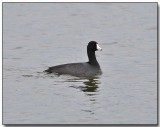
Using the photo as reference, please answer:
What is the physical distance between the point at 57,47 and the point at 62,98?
764 cm

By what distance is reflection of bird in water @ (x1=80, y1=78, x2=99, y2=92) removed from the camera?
1930 cm

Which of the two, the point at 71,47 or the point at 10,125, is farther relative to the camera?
the point at 71,47

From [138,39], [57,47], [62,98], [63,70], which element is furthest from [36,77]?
[138,39]

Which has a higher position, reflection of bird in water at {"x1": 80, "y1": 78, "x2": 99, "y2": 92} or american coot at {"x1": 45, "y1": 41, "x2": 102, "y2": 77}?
american coot at {"x1": 45, "y1": 41, "x2": 102, "y2": 77}

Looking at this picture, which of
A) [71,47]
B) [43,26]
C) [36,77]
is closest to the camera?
[36,77]

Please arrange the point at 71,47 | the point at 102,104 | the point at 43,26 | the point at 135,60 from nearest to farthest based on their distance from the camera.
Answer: the point at 102,104, the point at 135,60, the point at 71,47, the point at 43,26

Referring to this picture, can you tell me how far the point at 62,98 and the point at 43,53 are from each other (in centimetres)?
665

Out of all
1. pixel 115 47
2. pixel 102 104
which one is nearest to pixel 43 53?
pixel 115 47

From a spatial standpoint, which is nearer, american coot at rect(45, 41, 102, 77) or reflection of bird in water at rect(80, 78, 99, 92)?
reflection of bird in water at rect(80, 78, 99, 92)

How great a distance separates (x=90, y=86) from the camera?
19875mm

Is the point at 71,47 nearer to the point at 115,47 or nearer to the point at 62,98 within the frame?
the point at 115,47

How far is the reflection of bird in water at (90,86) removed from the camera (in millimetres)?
19303

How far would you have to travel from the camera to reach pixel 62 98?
17969 mm

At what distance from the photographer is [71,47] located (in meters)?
25.4
